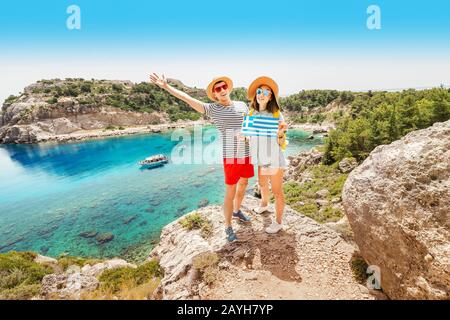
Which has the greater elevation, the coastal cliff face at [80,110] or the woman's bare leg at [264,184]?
the coastal cliff face at [80,110]

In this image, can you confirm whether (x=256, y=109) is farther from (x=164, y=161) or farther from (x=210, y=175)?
(x=164, y=161)

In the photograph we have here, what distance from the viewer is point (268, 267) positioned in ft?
15.4

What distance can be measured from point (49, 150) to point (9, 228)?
161 ft

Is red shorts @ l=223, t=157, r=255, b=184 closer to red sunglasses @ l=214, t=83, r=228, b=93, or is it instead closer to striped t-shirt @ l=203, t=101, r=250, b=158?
striped t-shirt @ l=203, t=101, r=250, b=158

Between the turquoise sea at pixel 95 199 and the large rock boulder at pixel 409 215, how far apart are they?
604 inches

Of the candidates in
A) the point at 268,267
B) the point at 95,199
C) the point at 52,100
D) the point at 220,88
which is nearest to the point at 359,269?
the point at 268,267

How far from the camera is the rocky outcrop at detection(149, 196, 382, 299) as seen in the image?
4.14 m

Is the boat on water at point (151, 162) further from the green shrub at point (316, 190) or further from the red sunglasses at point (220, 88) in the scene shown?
the red sunglasses at point (220, 88)

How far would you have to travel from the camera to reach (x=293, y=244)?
5328mm

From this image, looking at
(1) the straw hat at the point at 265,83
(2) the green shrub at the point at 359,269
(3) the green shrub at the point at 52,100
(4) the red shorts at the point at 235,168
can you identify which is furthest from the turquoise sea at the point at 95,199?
(3) the green shrub at the point at 52,100

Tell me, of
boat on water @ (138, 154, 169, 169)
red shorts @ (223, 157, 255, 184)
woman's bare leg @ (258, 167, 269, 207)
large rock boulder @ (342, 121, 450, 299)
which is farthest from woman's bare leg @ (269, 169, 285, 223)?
boat on water @ (138, 154, 169, 169)

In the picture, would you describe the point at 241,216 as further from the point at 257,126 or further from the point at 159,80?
the point at 159,80

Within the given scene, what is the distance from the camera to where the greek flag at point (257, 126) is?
433 centimetres

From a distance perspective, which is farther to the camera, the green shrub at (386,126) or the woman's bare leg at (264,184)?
the green shrub at (386,126)
